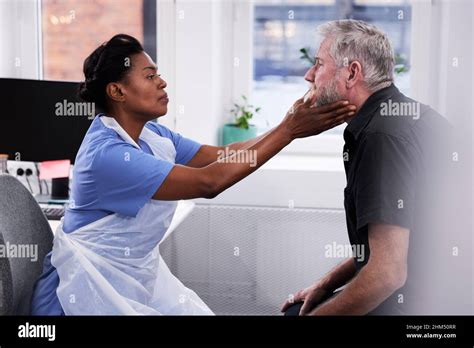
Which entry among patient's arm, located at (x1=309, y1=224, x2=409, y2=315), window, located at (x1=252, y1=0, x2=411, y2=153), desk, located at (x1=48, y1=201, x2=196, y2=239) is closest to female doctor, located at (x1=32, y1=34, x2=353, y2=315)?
patient's arm, located at (x1=309, y1=224, x2=409, y2=315)

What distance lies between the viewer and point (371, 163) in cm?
89

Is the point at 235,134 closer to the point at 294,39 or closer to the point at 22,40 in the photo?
the point at 294,39

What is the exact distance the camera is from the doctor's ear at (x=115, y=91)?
1.13 m

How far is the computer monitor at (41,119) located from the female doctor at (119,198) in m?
0.52

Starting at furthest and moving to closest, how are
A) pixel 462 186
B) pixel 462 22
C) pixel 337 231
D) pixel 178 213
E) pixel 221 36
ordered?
1. pixel 221 36
2. pixel 337 231
3. pixel 178 213
4. pixel 462 22
5. pixel 462 186

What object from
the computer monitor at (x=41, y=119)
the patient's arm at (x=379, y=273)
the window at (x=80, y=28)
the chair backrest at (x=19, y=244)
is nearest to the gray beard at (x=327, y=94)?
the patient's arm at (x=379, y=273)

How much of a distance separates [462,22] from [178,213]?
30.2 inches

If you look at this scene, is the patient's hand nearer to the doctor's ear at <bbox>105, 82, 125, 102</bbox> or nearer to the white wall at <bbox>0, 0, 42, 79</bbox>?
the doctor's ear at <bbox>105, 82, 125, 102</bbox>

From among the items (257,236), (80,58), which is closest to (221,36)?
(80,58)

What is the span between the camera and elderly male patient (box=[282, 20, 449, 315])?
87cm

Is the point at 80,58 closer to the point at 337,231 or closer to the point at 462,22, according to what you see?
the point at 337,231

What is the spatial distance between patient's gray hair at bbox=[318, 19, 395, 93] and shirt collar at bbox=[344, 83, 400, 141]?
1cm

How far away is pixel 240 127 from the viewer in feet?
6.47

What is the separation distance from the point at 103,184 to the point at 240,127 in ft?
3.03
